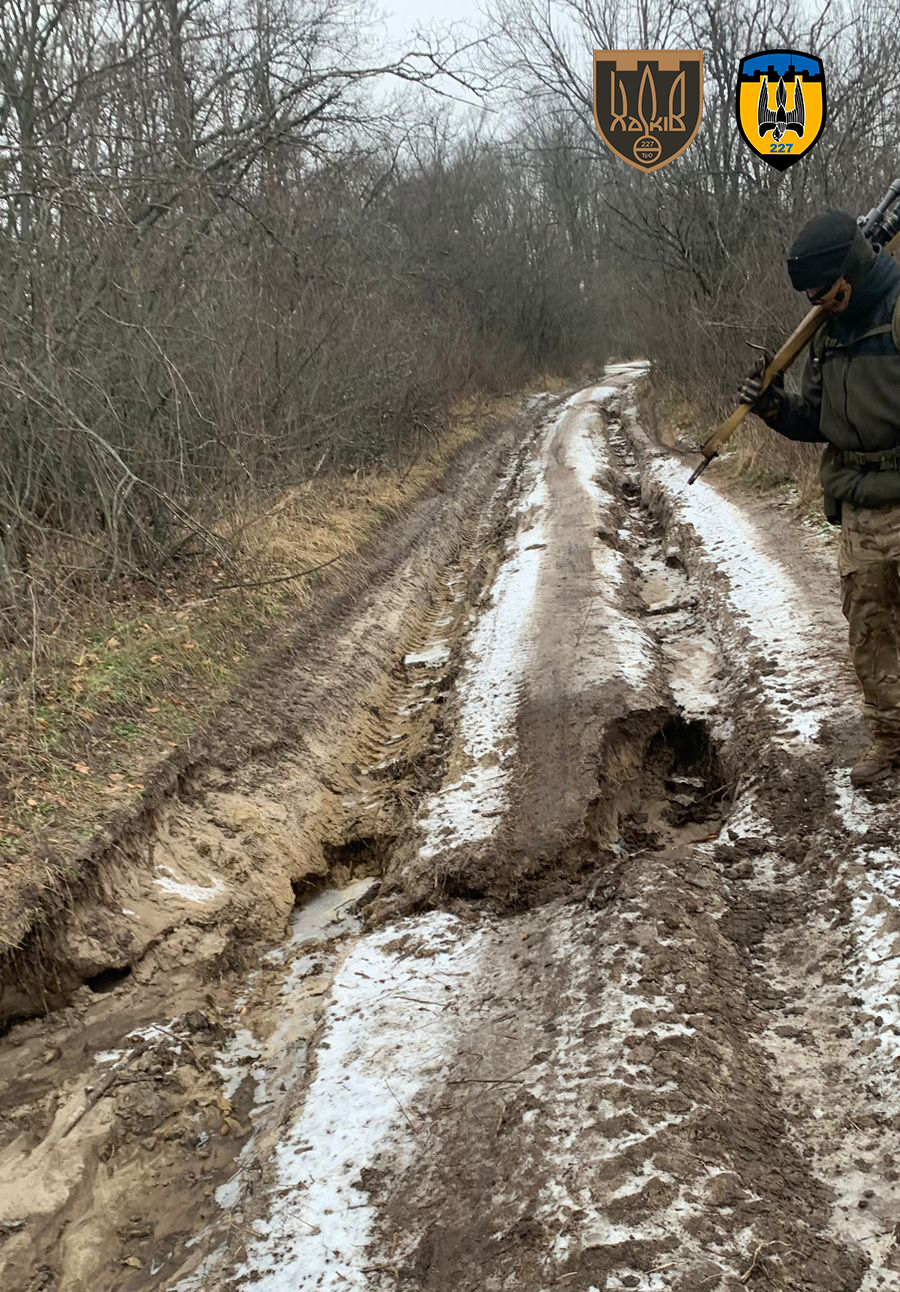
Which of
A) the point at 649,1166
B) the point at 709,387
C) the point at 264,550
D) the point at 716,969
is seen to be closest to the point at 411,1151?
the point at 649,1166

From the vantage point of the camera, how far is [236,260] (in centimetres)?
907

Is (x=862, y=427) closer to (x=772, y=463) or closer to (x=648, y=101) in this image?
(x=772, y=463)

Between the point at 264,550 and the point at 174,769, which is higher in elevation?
the point at 264,550

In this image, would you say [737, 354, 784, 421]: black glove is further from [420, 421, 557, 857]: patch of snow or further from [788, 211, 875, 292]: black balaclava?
[420, 421, 557, 857]: patch of snow

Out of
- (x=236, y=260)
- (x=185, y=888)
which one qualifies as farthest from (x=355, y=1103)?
(x=236, y=260)

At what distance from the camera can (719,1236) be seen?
226 cm

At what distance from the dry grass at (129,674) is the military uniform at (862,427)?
340 cm

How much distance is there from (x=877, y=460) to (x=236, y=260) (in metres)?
7.21

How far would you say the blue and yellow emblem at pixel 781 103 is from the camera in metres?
14.0

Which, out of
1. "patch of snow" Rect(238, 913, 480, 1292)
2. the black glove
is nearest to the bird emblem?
the black glove

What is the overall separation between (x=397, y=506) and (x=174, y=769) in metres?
6.48

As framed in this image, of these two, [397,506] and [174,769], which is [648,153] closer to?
[397,506]

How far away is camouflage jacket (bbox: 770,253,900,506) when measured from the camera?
3.46 meters

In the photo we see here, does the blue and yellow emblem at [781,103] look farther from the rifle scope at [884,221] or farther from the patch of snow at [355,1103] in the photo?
the patch of snow at [355,1103]
